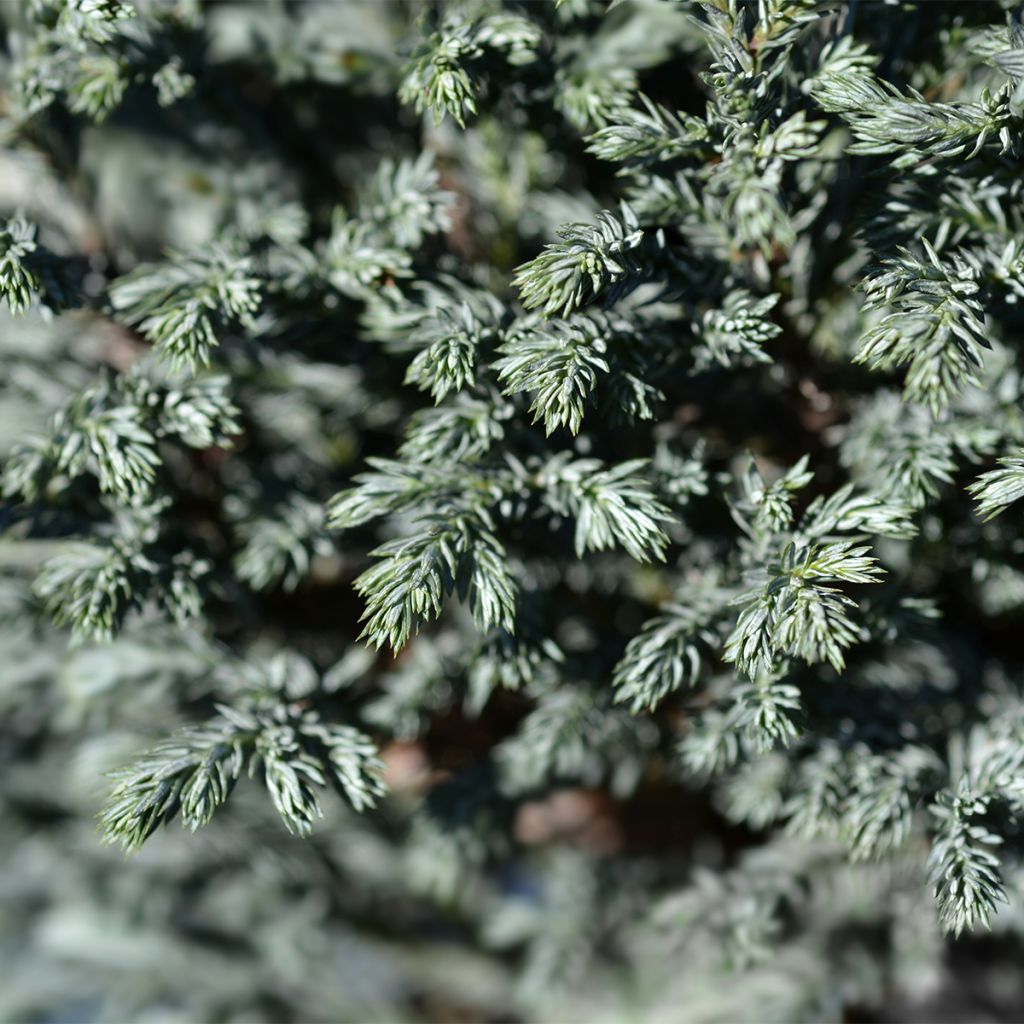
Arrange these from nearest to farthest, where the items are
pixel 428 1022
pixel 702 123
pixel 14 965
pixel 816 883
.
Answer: pixel 702 123 < pixel 816 883 < pixel 14 965 < pixel 428 1022

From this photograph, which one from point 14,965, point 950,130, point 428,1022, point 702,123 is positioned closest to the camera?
point 950,130

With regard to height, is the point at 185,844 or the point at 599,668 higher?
the point at 599,668

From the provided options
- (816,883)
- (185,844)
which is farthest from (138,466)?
(816,883)

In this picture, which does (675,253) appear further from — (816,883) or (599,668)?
(816,883)

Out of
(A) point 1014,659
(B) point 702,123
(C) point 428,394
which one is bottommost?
(A) point 1014,659

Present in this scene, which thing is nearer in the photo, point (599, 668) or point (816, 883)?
point (599, 668)

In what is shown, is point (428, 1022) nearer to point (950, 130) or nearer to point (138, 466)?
point (138, 466)
